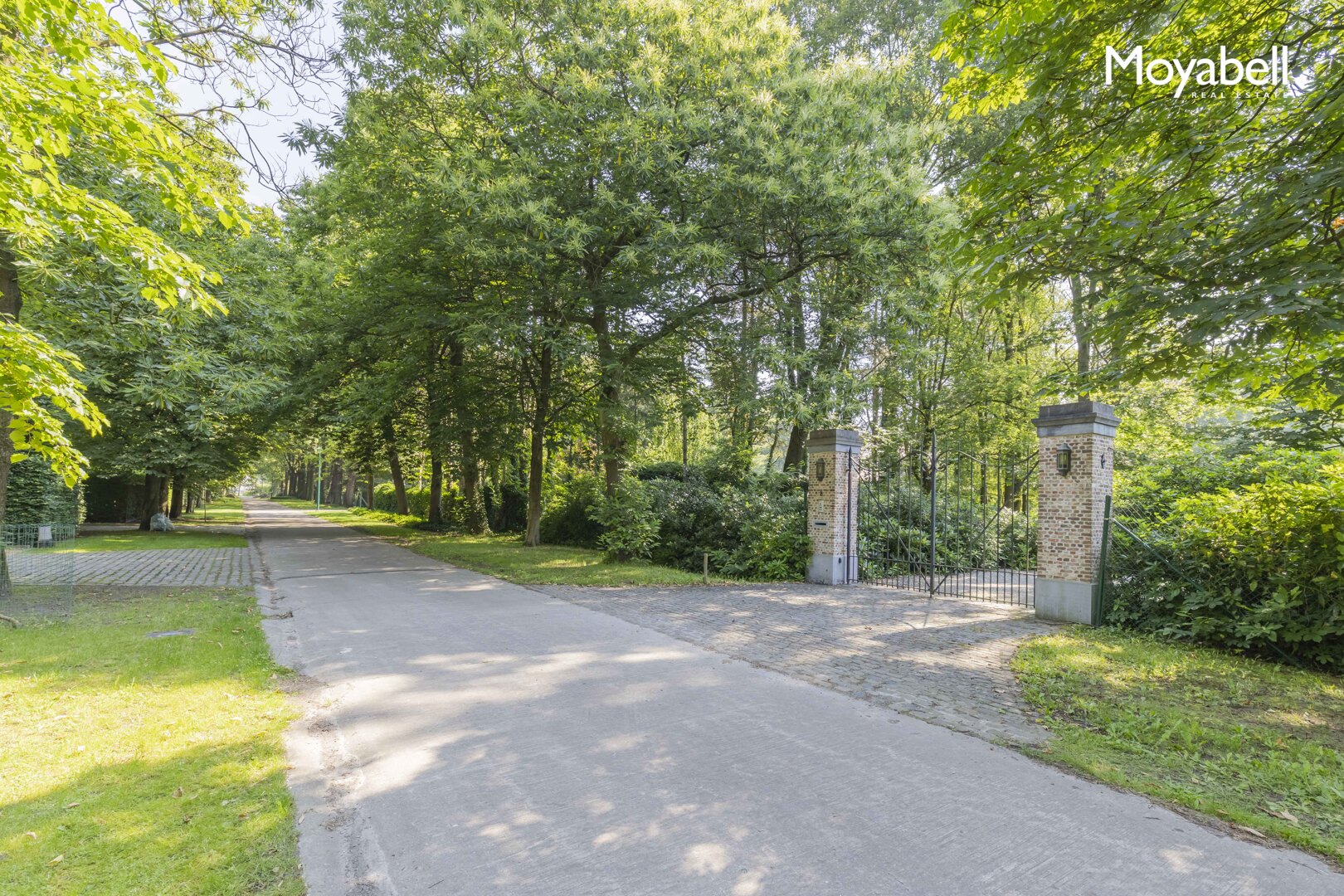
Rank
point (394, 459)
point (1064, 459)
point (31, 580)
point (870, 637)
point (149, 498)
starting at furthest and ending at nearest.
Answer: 1. point (394, 459)
2. point (149, 498)
3. point (31, 580)
4. point (1064, 459)
5. point (870, 637)

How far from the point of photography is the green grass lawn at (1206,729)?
368 cm

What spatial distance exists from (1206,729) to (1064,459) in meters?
4.74

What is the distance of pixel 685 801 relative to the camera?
360cm

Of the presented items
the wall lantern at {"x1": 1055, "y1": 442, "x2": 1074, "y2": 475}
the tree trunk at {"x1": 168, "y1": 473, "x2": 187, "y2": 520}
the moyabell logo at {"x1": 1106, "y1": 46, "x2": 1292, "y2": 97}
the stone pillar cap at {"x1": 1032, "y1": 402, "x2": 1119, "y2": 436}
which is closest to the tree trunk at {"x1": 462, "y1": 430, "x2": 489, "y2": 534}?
the tree trunk at {"x1": 168, "y1": 473, "x2": 187, "y2": 520}

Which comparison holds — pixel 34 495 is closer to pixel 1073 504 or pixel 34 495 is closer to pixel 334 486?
pixel 1073 504

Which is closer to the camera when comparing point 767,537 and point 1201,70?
point 1201,70

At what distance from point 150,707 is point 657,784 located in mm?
3738

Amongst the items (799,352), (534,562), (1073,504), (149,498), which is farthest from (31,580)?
(149,498)

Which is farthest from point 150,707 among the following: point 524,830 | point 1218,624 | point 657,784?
point 1218,624

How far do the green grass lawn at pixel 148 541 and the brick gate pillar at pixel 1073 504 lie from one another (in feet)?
61.9

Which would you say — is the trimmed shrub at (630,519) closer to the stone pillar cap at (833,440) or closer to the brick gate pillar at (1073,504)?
the stone pillar cap at (833,440)

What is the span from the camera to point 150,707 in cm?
477

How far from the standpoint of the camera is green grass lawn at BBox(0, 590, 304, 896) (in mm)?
2854

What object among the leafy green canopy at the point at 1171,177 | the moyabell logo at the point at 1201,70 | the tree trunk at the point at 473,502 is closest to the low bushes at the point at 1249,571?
the leafy green canopy at the point at 1171,177
